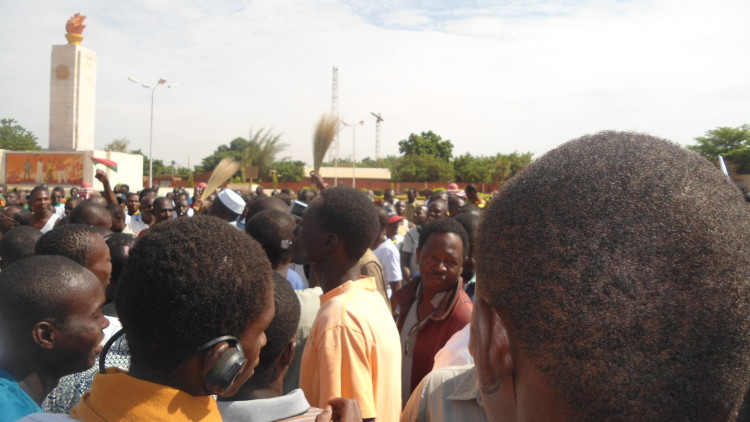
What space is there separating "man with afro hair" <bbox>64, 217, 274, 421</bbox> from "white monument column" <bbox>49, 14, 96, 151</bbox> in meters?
39.2

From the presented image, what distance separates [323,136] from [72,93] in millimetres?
25223

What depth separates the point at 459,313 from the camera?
368 cm

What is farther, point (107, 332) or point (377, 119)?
point (377, 119)

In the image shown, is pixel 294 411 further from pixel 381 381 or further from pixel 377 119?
pixel 377 119

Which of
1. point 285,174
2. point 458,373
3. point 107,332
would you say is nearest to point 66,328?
point 107,332

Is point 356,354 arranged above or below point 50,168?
below

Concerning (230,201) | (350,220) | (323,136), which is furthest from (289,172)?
(350,220)

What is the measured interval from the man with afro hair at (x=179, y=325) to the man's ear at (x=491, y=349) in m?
0.81

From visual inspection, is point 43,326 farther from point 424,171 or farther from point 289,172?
point 289,172

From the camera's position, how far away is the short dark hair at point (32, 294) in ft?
7.86

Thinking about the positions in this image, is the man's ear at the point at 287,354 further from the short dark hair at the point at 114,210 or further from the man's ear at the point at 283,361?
the short dark hair at the point at 114,210

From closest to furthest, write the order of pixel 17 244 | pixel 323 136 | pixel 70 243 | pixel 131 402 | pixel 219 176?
pixel 131 402
pixel 70 243
pixel 17 244
pixel 219 176
pixel 323 136

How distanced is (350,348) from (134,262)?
1071 millimetres

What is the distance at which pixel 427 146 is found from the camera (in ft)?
225
